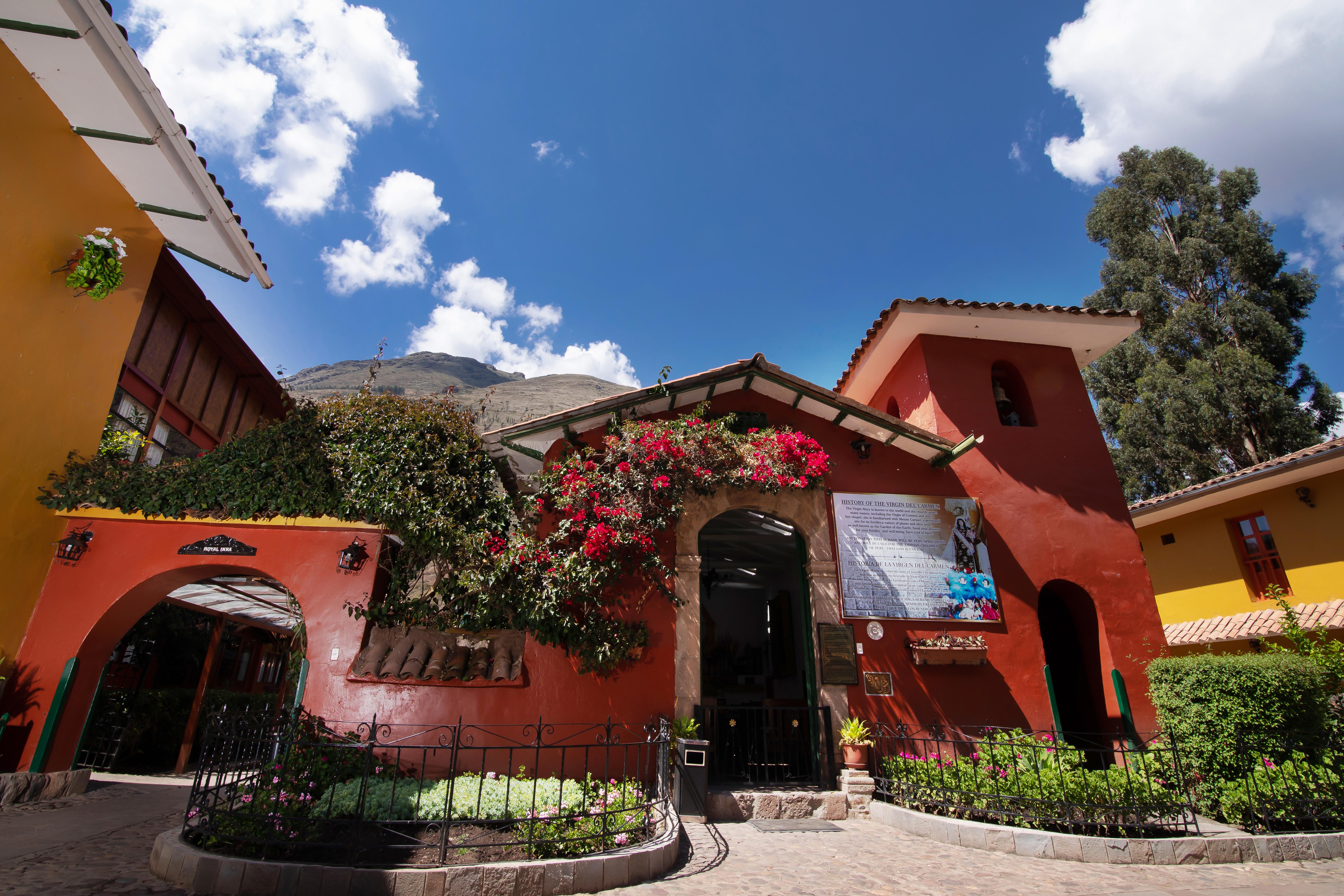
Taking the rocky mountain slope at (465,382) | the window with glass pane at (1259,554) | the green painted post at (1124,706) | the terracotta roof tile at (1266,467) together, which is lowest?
the green painted post at (1124,706)

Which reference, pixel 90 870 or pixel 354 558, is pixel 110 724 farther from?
pixel 90 870

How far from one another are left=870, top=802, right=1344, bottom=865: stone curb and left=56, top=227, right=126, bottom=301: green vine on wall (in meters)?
12.4

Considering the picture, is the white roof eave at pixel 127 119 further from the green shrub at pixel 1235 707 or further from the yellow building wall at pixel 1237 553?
the yellow building wall at pixel 1237 553

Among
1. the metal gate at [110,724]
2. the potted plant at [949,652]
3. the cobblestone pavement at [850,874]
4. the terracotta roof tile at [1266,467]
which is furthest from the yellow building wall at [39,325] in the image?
the terracotta roof tile at [1266,467]

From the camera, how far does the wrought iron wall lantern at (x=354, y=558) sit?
7.89 meters

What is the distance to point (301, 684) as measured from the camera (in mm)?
7504

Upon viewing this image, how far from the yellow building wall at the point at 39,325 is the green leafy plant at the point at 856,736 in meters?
10.1

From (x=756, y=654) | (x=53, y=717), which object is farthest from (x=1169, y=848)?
(x=53, y=717)

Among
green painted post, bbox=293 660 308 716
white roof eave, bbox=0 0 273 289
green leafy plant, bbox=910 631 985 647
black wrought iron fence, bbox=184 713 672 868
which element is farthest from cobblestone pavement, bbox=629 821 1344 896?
white roof eave, bbox=0 0 273 289

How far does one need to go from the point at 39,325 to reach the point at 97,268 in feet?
3.39

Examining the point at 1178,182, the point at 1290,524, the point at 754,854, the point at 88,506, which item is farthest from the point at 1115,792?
the point at 1178,182

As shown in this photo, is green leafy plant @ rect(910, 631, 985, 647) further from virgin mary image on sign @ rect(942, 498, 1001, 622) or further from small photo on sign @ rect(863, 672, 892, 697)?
small photo on sign @ rect(863, 672, 892, 697)

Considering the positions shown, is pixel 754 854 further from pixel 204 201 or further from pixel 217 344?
pixel 217 344

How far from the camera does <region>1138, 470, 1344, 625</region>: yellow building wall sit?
1089cm
